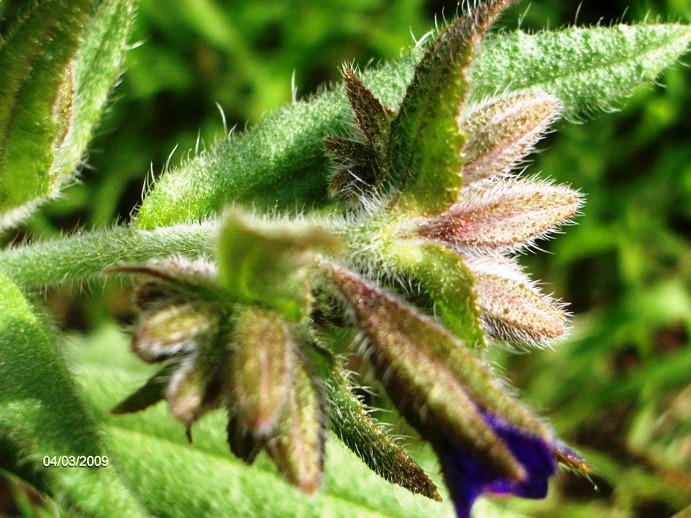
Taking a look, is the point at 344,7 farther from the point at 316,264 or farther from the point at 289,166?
the point at 316,264

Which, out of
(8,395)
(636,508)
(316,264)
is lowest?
(636,508)

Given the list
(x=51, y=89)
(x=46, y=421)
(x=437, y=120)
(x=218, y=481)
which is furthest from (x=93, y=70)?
(x=218, y=481)

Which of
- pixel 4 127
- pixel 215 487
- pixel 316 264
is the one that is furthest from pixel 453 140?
pixel 215 487

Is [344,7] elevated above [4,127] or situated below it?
above

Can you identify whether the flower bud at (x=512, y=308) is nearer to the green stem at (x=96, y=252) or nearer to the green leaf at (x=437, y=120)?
the green leaf at (x=437, y=120)

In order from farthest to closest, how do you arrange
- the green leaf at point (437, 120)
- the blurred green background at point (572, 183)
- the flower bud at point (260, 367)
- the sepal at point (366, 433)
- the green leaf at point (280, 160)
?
the blurred green background at point (572, 183)
the green leaf at point (280, 160)
the sepal at point (366, 433)
the green leaf at point (437, 120)
the flower bud at point (260, 367)

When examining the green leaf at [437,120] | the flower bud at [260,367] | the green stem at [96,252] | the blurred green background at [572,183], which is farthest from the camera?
the blurred green background at [572,183]

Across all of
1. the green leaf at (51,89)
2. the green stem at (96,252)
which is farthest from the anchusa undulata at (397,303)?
the green leaf at (51,89)
